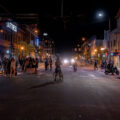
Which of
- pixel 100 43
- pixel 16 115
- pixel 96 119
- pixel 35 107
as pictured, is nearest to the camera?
pixel 96 119

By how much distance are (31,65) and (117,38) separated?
2420 cm

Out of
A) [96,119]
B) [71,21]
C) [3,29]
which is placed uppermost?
[3,29]

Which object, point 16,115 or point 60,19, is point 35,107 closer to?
point 16,115

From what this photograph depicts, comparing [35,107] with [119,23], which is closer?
[35,107]

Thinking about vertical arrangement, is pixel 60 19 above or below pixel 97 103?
above

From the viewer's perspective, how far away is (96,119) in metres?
5.20

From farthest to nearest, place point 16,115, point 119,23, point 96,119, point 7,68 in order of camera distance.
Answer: point 119,23 < point 7,68 < point 16,115 < point 96,119

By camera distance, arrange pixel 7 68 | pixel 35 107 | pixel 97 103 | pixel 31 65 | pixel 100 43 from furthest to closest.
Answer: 1. pixel 100 43
2. pixel 31 65
3. pixel 7 68
4. pixel 97 103
5. pixel 35 107

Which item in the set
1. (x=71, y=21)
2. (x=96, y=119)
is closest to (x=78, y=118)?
(x=96, y=119)

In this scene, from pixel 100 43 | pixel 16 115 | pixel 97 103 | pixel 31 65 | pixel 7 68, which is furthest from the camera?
pixel 100 43

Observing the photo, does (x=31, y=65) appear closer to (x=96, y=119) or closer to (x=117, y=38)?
(x=96, y=119)

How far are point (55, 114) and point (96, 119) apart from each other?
1225 millimetres

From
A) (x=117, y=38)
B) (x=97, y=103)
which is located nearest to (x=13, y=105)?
(x=97, y=103)

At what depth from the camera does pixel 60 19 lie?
13562 millimetres
